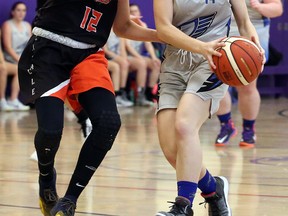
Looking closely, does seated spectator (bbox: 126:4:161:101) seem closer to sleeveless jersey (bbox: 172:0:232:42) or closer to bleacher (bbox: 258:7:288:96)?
bleacher (bbox: 258:7:288:96)

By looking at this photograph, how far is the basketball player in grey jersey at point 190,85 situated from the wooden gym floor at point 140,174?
0.43m

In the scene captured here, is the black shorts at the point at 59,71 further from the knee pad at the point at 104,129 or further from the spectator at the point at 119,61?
the spectator at the point at 119,61

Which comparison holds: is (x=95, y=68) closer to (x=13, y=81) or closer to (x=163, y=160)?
(x=163, y=160)

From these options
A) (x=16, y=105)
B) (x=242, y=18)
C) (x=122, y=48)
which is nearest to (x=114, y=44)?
(x=122, y=48)

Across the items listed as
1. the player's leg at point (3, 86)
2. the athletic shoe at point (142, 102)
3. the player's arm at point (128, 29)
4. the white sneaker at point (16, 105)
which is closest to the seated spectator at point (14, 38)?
the white sneaker at point (16, 105)

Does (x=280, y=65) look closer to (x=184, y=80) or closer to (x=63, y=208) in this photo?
(x=184, y=80)

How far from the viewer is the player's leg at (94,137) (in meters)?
4.06

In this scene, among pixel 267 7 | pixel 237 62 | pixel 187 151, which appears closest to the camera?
pixel 237 62

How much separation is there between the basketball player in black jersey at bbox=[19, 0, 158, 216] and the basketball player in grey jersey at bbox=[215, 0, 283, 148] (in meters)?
2.81

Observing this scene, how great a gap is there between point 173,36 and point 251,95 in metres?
3.30

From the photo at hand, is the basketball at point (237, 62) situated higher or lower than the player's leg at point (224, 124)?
higher

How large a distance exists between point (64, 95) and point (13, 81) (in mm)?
7772

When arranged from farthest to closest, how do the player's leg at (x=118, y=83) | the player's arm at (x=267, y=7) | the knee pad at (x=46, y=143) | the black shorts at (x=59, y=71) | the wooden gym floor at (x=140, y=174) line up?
the player's leg at (x=118, y=83), the player's arm at (x=267, y=7), the wooden gym floor at (x=140, y=174), the black shorts at (x=59, y=71), the knee pad at (x=46, y=143)

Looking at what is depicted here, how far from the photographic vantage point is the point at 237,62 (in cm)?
393
